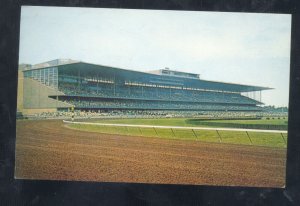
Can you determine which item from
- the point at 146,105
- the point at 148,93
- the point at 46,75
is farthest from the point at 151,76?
the point at 46,75

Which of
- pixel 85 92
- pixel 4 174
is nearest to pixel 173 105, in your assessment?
pixel 85 92

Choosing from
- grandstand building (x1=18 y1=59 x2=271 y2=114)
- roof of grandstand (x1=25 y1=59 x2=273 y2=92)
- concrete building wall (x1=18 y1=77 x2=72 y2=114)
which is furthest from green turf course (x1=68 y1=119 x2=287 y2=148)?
roof of grandstand (x1=25 y1=59 x2=273 y2=92)

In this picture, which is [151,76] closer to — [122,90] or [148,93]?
[148,93]

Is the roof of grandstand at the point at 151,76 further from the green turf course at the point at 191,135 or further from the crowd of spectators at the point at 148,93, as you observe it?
the green turf course at the point at 191,135

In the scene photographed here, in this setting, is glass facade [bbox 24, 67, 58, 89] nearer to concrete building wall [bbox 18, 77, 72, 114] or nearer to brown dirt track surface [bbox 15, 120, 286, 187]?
concrete building wall [bbox 18, 77, 72, 114]

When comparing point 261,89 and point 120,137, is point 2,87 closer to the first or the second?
point 120,137

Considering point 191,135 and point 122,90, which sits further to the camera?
point 191,135
